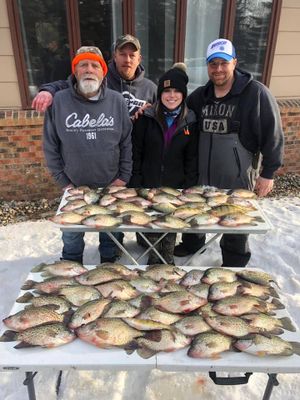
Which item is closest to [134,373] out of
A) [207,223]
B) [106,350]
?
[106,350]

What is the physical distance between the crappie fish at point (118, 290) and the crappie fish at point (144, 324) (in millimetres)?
220

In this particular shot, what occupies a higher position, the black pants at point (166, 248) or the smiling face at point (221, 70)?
the smiling face at point (221, 70)

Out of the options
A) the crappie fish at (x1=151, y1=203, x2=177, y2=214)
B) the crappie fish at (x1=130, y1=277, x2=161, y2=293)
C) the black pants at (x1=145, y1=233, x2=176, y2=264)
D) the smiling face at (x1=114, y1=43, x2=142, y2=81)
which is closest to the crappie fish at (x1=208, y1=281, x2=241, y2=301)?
the crappie fish at (x1=130, y1=277, x2=161, y2=293)

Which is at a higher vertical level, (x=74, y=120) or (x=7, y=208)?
(x=74, y=120)

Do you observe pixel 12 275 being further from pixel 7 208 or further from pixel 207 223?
pixel 207 223

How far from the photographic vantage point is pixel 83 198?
2869 mm

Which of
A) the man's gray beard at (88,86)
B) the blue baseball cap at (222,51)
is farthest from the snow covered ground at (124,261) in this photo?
the blue baseball cap at (222,51)

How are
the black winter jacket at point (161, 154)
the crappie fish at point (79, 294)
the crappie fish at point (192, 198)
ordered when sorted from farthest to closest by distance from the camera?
1. the black winter jacket at point (161, 154)
2. the crappie fish at point (192, 198)
3. the crappie fish at point (79, 294)

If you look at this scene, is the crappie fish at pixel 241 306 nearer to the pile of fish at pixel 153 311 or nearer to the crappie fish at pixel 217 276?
the pile of fish at pixel 153 311

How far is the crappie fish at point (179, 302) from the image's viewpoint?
2045 mm

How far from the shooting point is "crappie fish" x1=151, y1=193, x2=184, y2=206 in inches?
114

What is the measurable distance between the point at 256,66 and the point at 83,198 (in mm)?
4140

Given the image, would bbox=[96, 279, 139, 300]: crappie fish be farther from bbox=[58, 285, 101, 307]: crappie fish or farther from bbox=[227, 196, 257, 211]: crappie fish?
bbox=[227, 196, 257, 211]: crappie fish

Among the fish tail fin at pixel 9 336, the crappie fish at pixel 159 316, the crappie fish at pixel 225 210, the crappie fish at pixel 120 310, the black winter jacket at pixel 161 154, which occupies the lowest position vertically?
the fish tail fin at pixel 9 336
